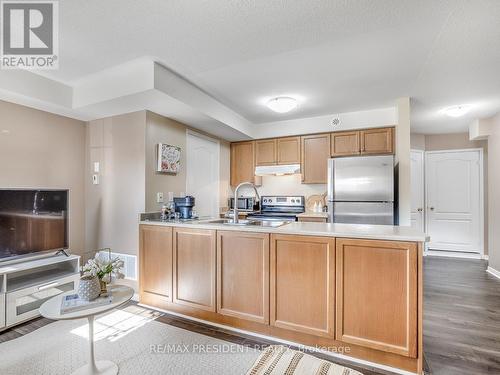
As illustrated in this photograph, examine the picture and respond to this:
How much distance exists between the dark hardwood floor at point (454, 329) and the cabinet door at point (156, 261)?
0.31 m

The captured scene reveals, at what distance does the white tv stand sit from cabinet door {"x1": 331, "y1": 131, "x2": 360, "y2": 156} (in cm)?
385

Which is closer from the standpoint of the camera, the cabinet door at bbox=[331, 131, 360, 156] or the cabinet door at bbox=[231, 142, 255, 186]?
the cabinet door at bbox=[331, 131, 360, 156]

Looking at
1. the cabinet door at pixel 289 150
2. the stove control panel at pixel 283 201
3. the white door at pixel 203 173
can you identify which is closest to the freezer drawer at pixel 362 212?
the stove control panel at pixel 283 201

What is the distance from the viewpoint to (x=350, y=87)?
300cm

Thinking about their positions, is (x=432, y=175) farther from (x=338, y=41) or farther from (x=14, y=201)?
(x=14, y=201)

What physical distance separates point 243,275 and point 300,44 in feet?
6.73

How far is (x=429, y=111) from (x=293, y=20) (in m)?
3.15

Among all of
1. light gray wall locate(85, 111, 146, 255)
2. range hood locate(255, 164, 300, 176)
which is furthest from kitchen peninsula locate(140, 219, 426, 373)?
range hood locate(255, 164, 300, 176)

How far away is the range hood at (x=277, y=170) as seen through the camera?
4363mm

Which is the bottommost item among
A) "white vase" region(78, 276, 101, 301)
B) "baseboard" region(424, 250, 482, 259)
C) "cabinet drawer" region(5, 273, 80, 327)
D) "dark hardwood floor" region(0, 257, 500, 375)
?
"baseboard" region(424, 250, 482, 259)

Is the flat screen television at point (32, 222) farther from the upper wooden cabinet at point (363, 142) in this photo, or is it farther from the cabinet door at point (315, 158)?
the upper wooden cabinet at point (363, 142)

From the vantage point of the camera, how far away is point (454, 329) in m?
2.33

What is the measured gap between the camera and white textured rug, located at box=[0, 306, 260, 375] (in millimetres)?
1817

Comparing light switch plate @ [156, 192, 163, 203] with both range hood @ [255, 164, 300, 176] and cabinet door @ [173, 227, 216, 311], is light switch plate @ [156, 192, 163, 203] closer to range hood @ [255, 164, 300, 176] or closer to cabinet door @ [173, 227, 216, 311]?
cabinet door @ [173, 227, 216, 311]
